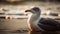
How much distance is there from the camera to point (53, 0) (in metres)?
5.60

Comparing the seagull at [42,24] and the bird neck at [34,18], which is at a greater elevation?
the bird neck at [34,18]

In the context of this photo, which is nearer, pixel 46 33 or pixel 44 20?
pixel 46 33

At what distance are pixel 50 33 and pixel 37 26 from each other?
0.20 meters

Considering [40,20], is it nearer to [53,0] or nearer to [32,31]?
[32,31]

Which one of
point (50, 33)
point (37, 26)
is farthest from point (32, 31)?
point (50, 33)

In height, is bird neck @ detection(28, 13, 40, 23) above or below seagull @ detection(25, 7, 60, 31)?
above

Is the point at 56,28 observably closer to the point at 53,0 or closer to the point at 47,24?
the point at 47,24

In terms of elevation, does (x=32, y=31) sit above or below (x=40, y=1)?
below

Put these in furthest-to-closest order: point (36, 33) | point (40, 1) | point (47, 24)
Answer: point (40, 1) → point (47, 24) → point (36, 33)

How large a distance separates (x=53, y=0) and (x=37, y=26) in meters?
3.39

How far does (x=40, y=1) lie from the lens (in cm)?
548

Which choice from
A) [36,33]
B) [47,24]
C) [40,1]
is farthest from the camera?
[40,1]

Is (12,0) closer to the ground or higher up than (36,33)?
higher up

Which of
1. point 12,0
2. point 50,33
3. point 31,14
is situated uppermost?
point 12,0
